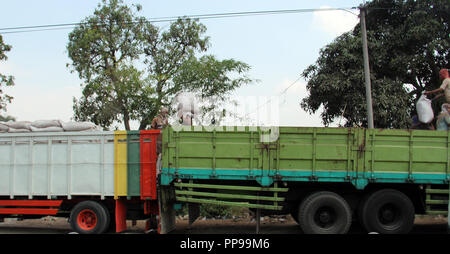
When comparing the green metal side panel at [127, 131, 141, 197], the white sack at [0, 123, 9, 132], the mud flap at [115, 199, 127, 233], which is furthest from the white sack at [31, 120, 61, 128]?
the mud flap at [115, 199, 127, 233]

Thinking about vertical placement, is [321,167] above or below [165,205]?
above

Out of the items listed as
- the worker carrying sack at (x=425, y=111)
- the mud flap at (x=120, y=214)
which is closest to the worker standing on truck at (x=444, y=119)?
the worker carrying sack at (x=425, y=111)

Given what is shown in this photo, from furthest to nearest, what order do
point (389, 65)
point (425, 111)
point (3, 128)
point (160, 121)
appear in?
1. point (389, 65)
2. point (160, 121)
3. point (3, 128)
4. point (425, 111)

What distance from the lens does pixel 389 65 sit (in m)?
13.1

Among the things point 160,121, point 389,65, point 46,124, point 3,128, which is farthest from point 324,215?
point 389,65

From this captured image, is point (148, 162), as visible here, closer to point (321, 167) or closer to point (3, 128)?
point (321, 167)

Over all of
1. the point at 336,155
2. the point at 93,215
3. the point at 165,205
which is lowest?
the point at 93,215

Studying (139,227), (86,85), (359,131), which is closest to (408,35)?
(359,131)

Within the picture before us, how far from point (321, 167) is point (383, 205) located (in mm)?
1361

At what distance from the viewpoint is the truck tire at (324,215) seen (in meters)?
7.07

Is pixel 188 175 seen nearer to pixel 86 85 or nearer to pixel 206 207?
pixel 206 207

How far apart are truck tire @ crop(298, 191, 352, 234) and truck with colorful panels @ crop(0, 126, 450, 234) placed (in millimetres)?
18

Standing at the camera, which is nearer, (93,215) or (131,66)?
(93,215)

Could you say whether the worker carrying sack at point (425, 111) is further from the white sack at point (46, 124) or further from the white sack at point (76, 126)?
the white sack at point (46, 124)
